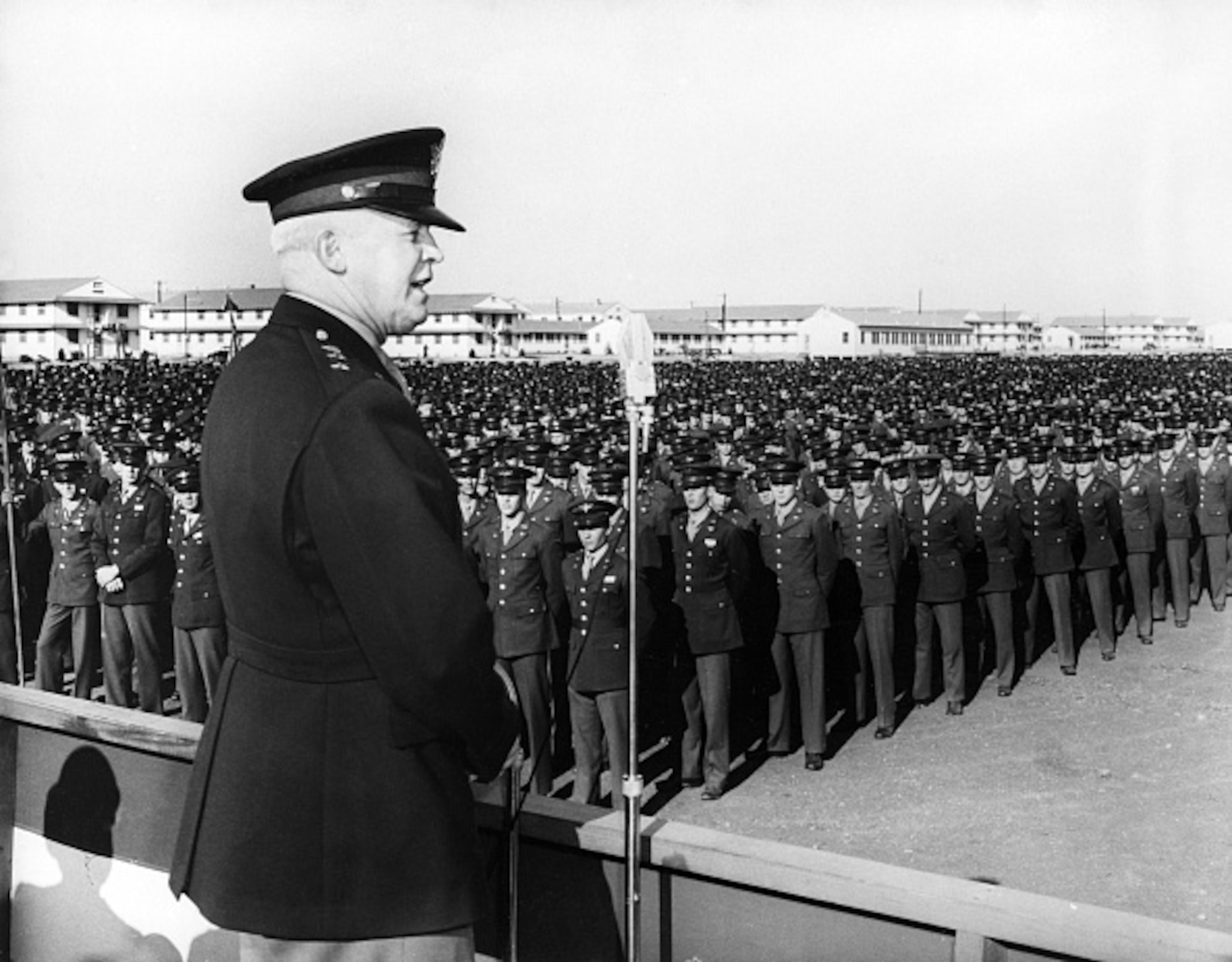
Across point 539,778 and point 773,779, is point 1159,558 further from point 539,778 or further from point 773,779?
point 539,778

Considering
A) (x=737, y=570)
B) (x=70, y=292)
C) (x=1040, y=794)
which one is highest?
(x=70, y=292)

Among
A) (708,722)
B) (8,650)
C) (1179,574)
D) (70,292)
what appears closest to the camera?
(8,650)

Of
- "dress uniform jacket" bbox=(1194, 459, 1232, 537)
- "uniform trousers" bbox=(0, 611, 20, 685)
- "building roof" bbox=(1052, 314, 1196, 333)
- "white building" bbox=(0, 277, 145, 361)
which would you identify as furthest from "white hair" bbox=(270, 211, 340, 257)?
"building roof" bbox=(1052, 314, 1196, 333)

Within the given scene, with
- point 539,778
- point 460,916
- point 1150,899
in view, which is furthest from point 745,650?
point 460,916

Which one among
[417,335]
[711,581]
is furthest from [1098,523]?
[417,335]

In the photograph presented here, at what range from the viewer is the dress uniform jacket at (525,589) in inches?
284

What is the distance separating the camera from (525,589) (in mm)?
7312

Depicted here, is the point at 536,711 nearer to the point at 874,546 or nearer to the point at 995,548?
the point at 874,546

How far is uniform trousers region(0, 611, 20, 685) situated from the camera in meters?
4.47

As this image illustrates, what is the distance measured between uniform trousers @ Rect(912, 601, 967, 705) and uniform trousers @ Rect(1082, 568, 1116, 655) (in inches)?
67.2

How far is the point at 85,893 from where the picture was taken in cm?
305

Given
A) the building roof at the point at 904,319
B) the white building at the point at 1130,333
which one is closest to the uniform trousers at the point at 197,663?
the building roof at the point at 904,319

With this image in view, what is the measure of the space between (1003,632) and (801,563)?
2.23 meters

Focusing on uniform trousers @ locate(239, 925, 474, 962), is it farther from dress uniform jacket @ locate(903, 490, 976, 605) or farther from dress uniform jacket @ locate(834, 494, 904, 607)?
dress uniform jacket @ locate(903, 490, 976, 605)
